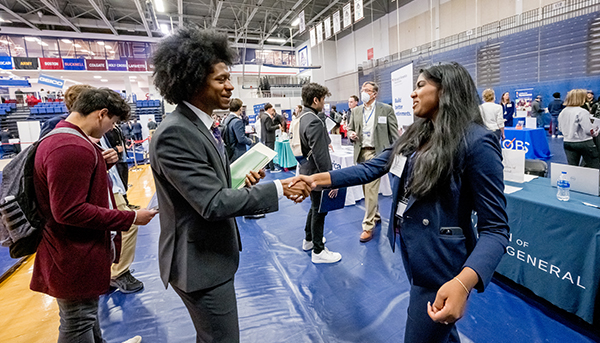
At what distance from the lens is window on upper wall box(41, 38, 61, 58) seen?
58.3 feet

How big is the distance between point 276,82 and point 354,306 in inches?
921

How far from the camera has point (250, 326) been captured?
1.99m

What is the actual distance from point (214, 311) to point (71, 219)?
713 mm

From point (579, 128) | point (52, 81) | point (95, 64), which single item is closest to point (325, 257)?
point (579, 128)

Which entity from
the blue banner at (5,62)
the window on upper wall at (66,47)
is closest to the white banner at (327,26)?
the window on upper wall at (66,47)

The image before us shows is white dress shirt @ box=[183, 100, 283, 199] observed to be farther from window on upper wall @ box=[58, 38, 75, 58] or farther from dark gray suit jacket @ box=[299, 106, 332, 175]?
window on upper wall @ box=[58, 38, 75, 58]

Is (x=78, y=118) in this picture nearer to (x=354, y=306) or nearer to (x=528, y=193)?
(x=354, y=306)

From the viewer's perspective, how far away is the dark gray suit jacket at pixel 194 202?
3.08 feet

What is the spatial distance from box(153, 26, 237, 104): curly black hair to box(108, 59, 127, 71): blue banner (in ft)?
65.7

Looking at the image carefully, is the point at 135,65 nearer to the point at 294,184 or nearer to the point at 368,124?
the point at 368,124

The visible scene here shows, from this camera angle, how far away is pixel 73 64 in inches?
650

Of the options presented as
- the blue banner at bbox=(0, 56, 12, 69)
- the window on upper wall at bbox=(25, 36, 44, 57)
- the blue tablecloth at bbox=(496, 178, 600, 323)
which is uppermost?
the window on upper wall at bbox=(25, 36, 44, 57)

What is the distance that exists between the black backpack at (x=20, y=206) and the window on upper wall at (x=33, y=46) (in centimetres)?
2323

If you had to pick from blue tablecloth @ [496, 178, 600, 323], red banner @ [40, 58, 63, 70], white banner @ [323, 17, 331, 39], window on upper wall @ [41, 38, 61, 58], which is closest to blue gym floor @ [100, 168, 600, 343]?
blue tablecloth @ [496, 178, 600, 323]
